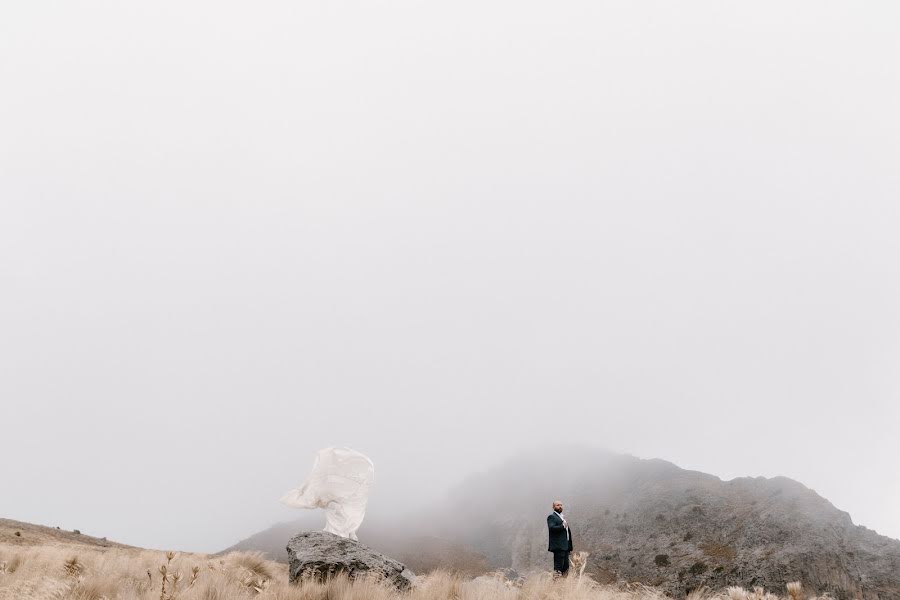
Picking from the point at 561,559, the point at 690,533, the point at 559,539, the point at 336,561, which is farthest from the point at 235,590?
the point at 690,533

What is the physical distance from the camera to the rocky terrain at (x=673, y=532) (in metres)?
54.9

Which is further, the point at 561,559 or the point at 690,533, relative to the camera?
the point at 690,533

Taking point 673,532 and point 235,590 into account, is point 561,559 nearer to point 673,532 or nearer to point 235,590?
point 235,590

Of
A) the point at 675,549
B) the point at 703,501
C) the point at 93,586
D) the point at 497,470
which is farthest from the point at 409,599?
the point at 497,470

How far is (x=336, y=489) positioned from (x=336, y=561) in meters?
7.27

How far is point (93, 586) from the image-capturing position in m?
6.70

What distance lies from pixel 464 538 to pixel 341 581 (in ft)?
349

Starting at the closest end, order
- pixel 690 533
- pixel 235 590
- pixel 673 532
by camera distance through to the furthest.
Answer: pixel 235 590 < pixel 690 533 < pixel 673 532

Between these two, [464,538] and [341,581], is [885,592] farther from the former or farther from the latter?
[464,538]

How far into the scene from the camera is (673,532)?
236ft

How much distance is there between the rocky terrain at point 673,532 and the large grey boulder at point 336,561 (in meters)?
30.3

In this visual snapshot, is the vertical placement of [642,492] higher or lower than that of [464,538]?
higher

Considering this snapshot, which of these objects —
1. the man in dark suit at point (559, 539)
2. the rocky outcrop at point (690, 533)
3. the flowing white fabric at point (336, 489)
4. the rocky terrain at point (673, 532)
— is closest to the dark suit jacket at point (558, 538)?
the man in dark suit at point (559, 539)

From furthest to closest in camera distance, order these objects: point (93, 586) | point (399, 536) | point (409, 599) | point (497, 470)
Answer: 1. point (497, 470)
2. point (399, 536)
3. point (409, 599)
4. point (93, 586)
